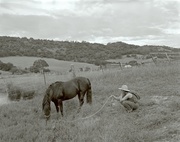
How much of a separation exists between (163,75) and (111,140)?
12.0m

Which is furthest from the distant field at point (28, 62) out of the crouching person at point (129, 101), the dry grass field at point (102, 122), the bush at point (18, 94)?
the crouching person at point (129, 101)

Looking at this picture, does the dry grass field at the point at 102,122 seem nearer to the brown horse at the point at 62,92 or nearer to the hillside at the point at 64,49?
the brown horse at the point at 62,92

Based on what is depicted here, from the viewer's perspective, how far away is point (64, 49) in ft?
213

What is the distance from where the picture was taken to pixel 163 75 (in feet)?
59.2

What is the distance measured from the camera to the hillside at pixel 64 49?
2278 inches

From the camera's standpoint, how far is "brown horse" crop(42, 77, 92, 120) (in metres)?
10.3

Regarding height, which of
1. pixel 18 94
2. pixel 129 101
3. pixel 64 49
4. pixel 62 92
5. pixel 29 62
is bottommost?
pixel 18 94

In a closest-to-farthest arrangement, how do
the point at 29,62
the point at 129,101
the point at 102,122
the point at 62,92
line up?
the point at 102,122 → the point at 129,101 → the point at 62,92 → the point at 29,62

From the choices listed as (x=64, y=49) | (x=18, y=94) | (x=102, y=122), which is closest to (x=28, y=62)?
(x=64, y=49)

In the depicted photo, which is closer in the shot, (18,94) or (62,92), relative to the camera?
(62,92)

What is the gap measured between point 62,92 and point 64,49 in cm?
5419

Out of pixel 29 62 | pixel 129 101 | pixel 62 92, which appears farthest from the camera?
pixel 29 62

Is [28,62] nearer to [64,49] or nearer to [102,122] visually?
[64,49]

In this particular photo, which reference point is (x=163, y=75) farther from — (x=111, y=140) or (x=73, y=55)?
(x=73, y=55)
